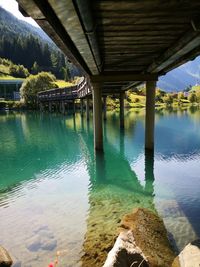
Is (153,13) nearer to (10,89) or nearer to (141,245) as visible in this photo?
(141,245)

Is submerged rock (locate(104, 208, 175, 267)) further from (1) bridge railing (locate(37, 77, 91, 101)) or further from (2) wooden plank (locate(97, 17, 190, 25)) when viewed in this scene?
(1) bridge railing (locate(37, 77, 91, 101))

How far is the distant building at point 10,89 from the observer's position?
13262cm

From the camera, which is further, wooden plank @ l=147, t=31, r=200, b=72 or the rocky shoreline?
wooden plank @ l=147, t=31, r=200, b=72

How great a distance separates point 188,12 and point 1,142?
26369 mm

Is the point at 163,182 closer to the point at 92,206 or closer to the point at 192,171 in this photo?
the point at 192,171

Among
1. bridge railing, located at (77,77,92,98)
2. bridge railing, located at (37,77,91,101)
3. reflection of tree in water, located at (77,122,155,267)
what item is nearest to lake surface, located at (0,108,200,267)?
reflection of tree in water, located at (77,122,155,267)

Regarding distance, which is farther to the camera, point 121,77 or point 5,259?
point 121,77

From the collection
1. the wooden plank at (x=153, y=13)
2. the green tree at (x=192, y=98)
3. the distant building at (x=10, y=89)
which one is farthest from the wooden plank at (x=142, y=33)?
the green tree at (x=192, y=98)

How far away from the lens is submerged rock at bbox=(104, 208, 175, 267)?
243 inches

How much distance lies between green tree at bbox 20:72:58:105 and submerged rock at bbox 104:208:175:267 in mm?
90686

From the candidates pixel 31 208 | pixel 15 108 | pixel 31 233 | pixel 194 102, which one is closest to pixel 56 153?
pixel 31 208

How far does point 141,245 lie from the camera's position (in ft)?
23.1

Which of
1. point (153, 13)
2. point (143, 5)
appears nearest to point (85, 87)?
point (153, 13)

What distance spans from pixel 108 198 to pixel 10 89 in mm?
132194
